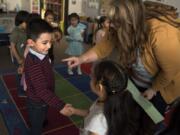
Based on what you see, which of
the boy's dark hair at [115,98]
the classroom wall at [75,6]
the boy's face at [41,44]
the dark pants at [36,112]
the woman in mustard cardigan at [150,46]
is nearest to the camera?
the boy's dark hair at [115,98]

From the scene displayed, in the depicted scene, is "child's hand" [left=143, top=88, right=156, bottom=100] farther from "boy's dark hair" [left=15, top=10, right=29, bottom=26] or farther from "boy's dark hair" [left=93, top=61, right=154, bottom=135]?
"boy's dark hair" [left=15, top=10, right=29, bottom=26]

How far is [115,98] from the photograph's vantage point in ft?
3.67

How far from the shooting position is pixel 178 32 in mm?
1325

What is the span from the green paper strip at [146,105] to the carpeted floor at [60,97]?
1.07 meters

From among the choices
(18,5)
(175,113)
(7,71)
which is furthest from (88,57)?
(18,5)

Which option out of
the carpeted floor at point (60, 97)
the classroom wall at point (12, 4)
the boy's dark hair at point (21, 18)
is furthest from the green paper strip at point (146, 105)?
the classroom wall at point (12, 4)

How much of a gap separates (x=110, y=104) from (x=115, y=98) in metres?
0.04

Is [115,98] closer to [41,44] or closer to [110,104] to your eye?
[110,104]

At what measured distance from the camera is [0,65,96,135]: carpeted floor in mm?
2316

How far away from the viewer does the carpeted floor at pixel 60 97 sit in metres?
2.32

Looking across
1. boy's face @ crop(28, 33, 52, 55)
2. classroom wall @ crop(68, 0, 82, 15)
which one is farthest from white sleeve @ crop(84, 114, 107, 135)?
classroom wall @ crop(68, 0, 82, 15)

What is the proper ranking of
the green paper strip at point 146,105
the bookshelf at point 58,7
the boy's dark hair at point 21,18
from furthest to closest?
the bookshelf at point 58,7, the boy's dark hair at point 21,18, the green paper strip at point 146,105

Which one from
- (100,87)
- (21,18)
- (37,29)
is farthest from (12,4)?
Result: (100,87)

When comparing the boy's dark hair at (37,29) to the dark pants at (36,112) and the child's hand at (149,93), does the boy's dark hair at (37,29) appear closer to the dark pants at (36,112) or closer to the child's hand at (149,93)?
the dark pants at (36,112)
